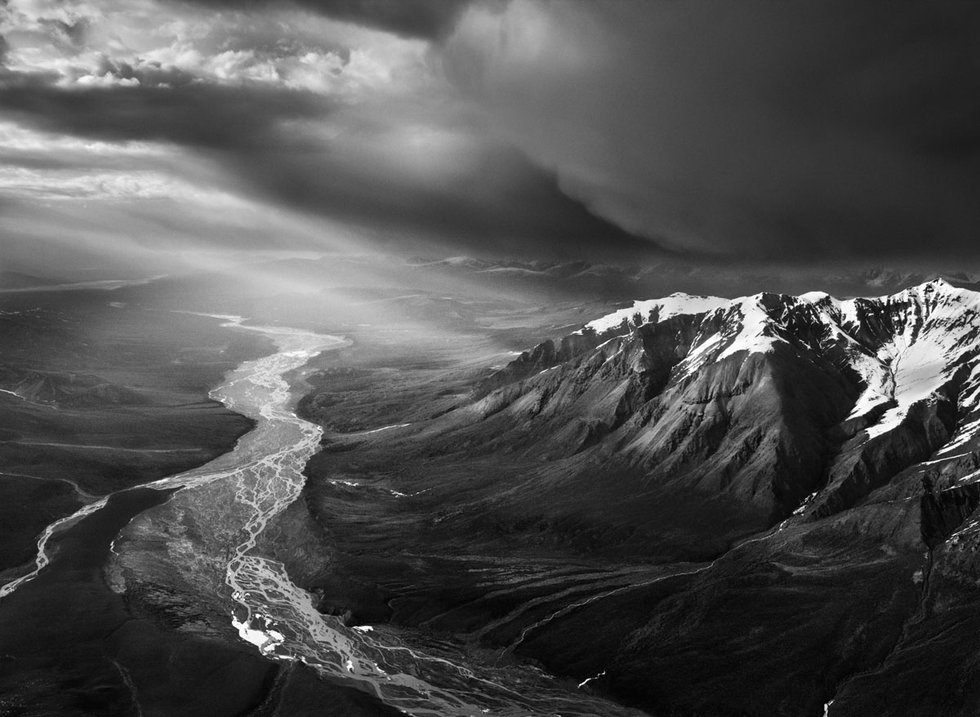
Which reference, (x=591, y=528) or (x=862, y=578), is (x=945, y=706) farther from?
(x=591, y=528)

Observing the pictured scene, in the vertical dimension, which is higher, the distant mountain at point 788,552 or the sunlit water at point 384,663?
the distant mountain at point 788,552

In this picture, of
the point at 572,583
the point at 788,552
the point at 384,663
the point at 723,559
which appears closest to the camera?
the point at 384,663

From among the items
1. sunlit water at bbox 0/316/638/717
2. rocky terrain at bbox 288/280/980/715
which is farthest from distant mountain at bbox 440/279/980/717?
sunlit water at bbox 0/316/638/717

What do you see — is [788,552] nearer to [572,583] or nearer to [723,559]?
[723,559]

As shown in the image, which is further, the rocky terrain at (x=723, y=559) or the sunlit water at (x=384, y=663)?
the rocky terrain at (x=723, y=559)

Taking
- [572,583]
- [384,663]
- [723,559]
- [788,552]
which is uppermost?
[788,552]

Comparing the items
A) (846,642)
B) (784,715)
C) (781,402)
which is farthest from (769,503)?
(784,715)

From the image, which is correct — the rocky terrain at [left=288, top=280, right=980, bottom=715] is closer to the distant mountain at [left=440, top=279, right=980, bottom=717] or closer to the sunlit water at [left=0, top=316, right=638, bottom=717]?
the distant mountain at [left=440, top=279, right=980, bottom=717]

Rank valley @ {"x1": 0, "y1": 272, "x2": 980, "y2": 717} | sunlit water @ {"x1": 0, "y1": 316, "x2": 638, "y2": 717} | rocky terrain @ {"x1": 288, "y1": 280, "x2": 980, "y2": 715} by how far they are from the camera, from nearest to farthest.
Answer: sunlit water @ {"x1": 0, "y1": 316, "x2": 638, "y2": 717} < valley @ {"x1": 0, "y1": 272, "x2": 980, "y2": 717} < rocky terrain @ {"x1": 288, "y1": 280, "x2": 980, "y2": 715}

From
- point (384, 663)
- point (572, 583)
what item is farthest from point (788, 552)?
point (384, 663)

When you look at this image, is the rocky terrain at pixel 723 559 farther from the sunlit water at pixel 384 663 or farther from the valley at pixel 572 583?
the sunlit water at pixel 384 663

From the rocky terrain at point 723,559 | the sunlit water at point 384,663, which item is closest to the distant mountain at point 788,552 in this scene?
the rocky terrain at point 723,559

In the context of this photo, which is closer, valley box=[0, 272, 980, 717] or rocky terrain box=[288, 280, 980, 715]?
valley box=[0, 272, 980, 717]
